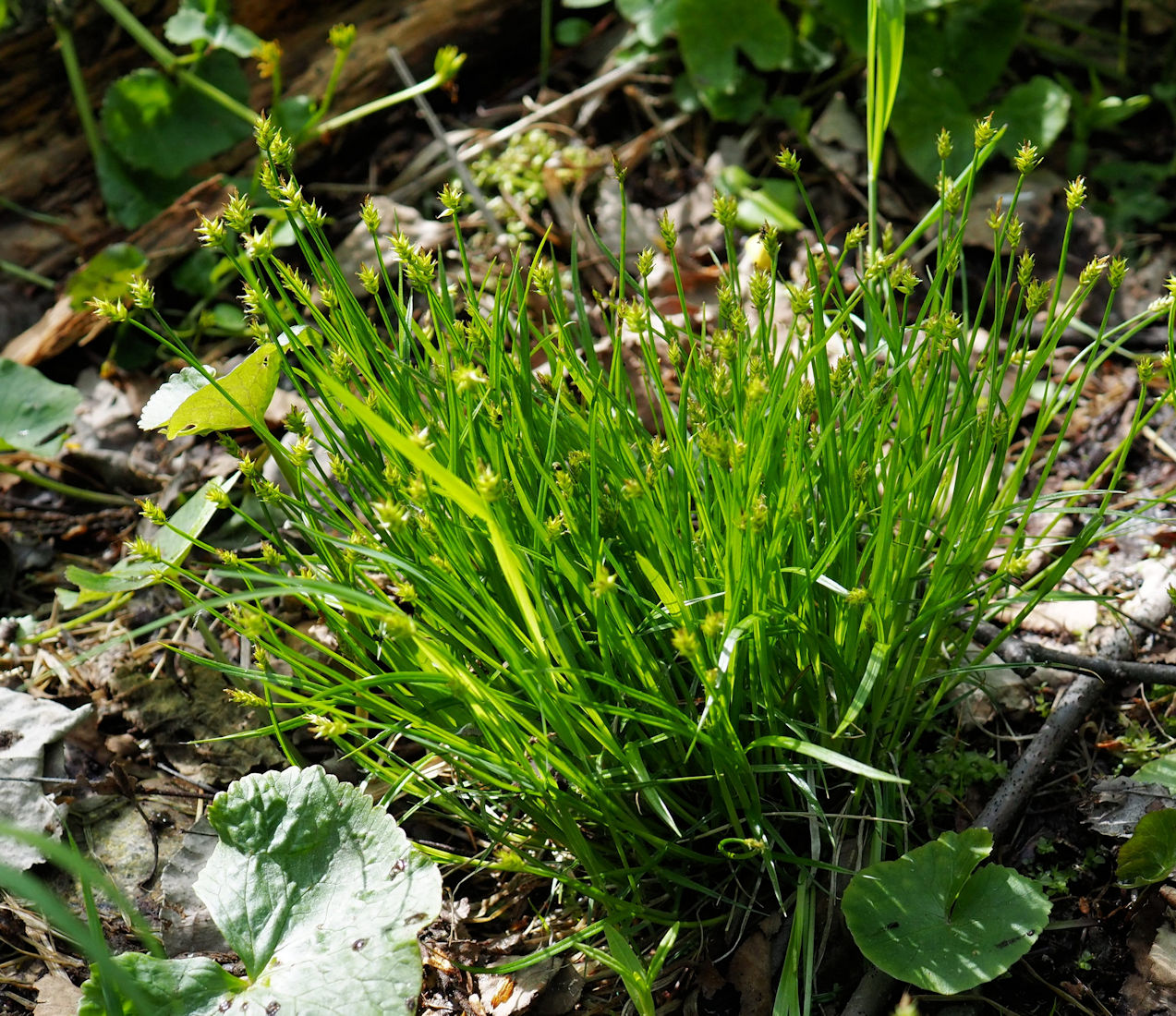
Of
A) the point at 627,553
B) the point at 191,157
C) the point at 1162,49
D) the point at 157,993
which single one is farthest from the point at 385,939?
the point at 1162,49

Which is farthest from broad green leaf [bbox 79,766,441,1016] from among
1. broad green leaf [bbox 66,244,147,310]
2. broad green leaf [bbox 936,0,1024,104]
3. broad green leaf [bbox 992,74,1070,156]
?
broad green leaf [bbox 936,0,1024,104]

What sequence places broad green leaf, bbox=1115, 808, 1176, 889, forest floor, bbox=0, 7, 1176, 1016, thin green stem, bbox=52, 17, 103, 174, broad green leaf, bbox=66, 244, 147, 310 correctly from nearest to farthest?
1. broad green leaf, bbox=1115, 808, 1176, 889
2. forest floor, bbox=0, 7, 1176, 1016
3. broad green leaf, bbox=66, 244, 147, 310
4. thin green stem, bbox=52, 17, 103, 174

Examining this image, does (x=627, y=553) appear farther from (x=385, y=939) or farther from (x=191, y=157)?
(x=191, y=157)

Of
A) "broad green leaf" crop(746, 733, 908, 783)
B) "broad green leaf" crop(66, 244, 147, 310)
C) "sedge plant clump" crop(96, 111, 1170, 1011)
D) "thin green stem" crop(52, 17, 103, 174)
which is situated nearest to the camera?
"broad green leaf" crop(746, 733, 908, 783)

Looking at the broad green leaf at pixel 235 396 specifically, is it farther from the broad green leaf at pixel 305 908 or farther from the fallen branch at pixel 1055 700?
the fallen branch at pixel 1055 700

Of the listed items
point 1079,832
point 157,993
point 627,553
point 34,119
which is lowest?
point 1079,832

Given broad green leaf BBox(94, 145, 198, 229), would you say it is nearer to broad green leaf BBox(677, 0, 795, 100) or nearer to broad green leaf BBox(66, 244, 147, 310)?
broad green leaf BBox(66, 244, 147, 310)

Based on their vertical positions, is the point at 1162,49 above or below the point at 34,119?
below
